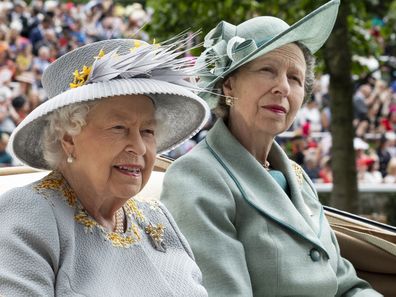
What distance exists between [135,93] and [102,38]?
11792 millimetres

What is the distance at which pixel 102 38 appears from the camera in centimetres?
1431

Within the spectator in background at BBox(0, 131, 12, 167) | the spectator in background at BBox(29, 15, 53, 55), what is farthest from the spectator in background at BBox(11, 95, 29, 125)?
the spectator in background at BBox(29, 15, 53, 55)

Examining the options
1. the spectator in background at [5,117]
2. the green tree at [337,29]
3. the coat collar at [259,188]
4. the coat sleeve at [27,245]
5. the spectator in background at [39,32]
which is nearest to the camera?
the coat sleeve at [27,245]

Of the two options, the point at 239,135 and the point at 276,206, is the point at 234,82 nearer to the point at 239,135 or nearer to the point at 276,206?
the point at 239,135

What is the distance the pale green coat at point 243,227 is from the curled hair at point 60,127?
0.59 metres

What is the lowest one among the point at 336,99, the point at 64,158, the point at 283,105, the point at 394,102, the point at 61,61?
the point at 394,102

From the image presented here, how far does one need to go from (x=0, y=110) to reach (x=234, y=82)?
755cm

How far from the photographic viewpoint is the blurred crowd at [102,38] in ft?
38.1

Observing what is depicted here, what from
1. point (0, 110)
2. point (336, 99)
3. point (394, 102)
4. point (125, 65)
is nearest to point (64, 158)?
point (125, 65)

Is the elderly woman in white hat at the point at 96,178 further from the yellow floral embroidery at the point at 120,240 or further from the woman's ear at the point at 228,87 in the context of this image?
the woman's ear at the point at 228,87

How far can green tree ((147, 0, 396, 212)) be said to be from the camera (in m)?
7.11

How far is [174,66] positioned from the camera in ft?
9.12

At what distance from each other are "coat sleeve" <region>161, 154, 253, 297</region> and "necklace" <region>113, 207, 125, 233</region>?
0.39 meters

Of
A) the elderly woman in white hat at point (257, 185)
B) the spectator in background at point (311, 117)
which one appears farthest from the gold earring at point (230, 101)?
the spectator in background at point (311, 117)
